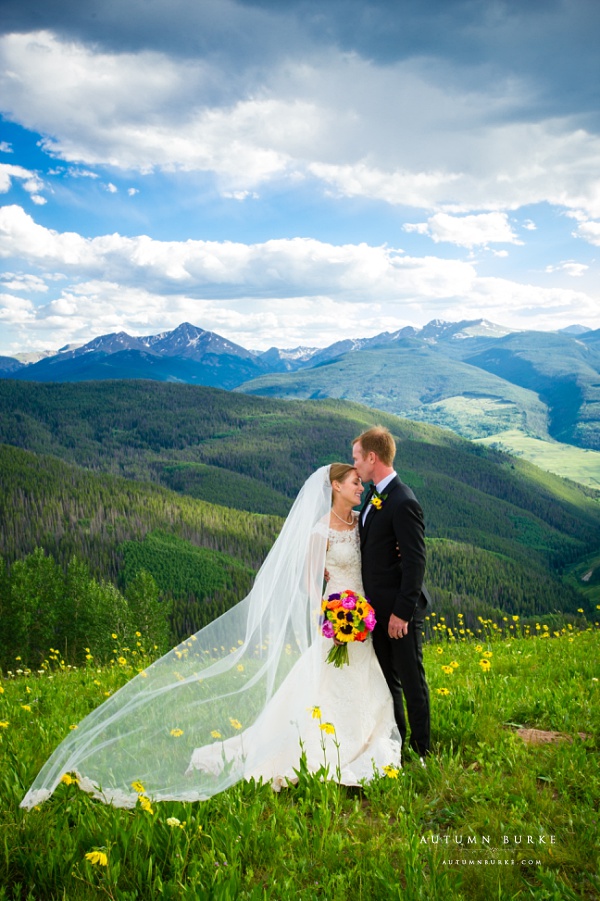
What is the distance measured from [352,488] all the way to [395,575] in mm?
1126

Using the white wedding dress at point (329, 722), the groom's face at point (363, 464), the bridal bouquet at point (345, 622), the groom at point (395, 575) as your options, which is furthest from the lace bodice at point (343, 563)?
the groom's face at point (363, 464)

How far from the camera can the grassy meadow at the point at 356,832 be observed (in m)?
4.03

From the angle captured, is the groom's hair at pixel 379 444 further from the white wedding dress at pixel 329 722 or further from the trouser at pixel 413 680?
the trouser at pixel 413 680

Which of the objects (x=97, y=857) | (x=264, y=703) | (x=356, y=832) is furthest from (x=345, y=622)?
(x=97, y=857)

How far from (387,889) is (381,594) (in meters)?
2.94

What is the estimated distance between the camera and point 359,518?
7.16m

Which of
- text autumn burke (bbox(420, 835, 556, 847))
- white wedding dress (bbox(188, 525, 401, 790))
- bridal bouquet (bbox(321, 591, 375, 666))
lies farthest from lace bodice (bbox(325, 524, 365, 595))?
text autumn burke (bbox(420, 835, 556, 847))

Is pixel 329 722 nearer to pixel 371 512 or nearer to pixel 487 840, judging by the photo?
pixel 487 840

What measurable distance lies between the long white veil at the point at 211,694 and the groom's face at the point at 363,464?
51 cm

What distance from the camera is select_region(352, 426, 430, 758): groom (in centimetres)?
623

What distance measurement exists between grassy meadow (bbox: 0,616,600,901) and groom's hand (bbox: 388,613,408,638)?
124cm

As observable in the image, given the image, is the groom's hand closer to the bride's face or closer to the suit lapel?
the suit lapel

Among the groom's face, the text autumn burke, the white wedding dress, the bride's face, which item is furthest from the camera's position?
the bride's face

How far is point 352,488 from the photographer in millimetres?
6785
